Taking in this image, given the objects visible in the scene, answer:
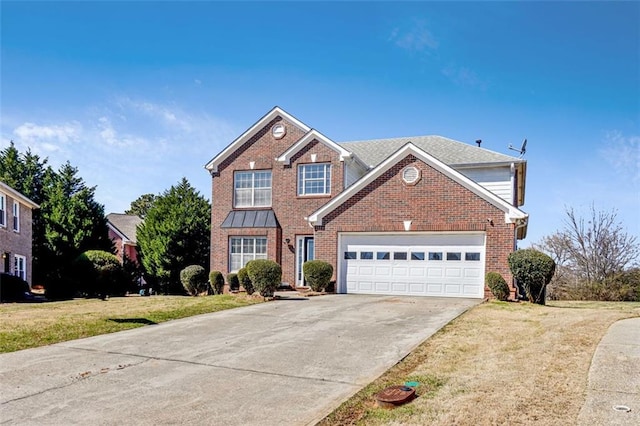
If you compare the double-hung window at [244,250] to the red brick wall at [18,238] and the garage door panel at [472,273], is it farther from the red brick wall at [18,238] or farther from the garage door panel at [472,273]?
the red brick wall at [18,238]

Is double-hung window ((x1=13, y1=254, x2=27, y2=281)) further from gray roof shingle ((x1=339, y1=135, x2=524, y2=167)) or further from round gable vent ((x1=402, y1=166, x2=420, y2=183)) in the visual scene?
round gable vent ((x1=402, y1=166, x2=420, y2=183))

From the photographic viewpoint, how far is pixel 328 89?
15.8m

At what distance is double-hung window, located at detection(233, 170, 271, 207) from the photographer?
77.6 ft

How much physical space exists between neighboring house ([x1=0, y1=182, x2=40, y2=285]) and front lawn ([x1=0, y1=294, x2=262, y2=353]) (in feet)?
42.8

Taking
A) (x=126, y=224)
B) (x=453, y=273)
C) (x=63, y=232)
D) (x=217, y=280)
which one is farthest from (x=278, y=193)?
(x=126, y=224)

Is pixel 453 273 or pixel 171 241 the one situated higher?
pixel 171 241

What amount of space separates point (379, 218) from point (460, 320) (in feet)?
25.5

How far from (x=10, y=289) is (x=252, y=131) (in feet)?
42.5

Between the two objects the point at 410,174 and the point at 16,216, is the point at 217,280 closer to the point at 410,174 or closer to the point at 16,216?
the point at 410,174

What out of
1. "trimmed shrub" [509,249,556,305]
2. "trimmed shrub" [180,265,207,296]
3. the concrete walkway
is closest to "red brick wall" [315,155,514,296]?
"trimmed shrub" [509,249,556,305]

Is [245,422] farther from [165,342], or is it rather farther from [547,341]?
[547,341]

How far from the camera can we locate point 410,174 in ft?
60.7

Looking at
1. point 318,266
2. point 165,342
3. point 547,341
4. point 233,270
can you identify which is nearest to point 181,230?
point 233,270

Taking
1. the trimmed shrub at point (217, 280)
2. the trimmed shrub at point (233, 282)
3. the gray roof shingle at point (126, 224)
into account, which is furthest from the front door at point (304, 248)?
the gray roof shingle at point (126, 224)
